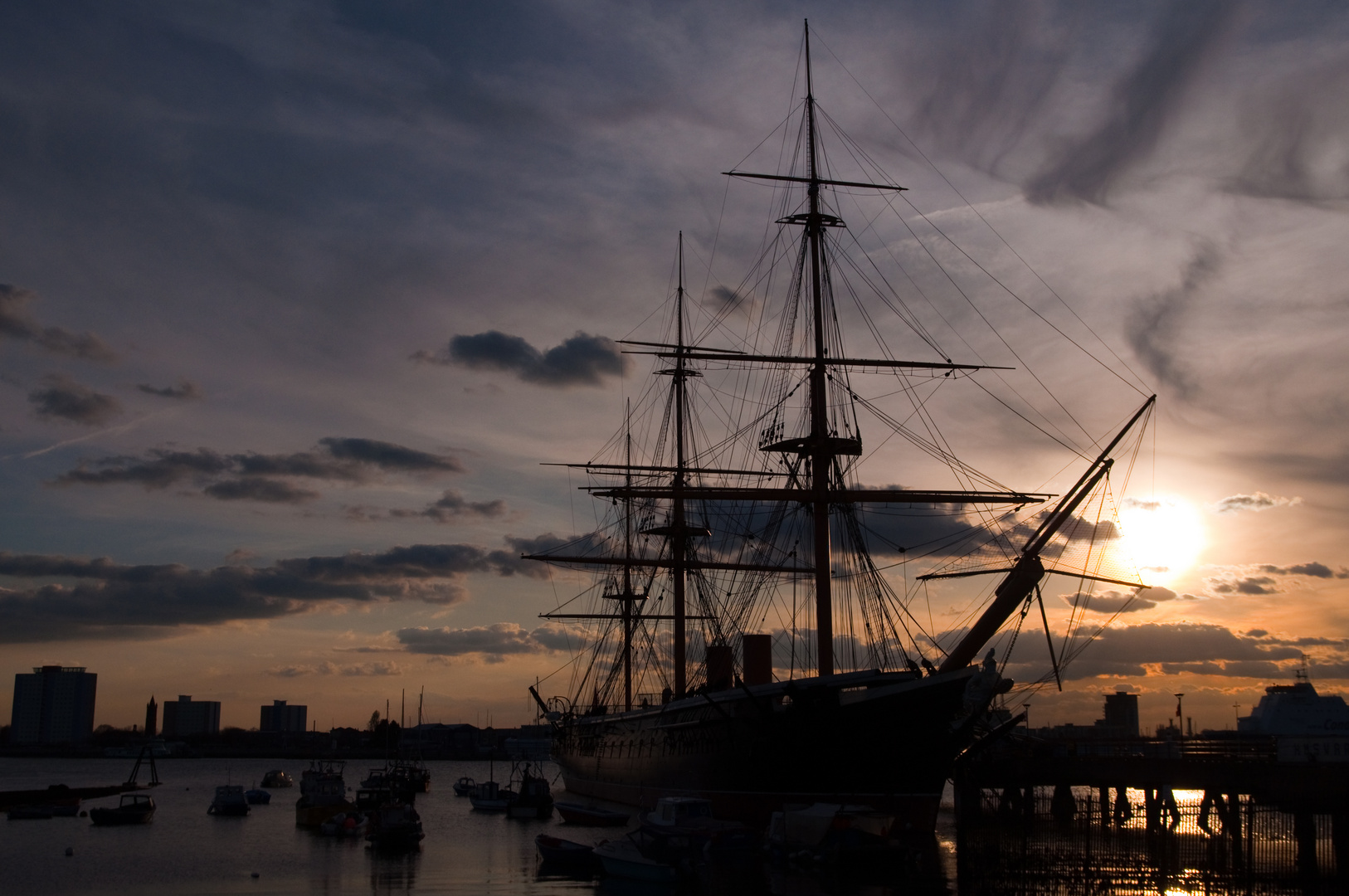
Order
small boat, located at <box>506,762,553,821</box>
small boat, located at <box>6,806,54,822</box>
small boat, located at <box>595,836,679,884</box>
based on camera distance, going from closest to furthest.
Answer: small boat, located at <box>595,836,679,884</box>, small boat, located at <box>506,762,553,821</box>, small boat, located at <box>6,806,54,822</box>

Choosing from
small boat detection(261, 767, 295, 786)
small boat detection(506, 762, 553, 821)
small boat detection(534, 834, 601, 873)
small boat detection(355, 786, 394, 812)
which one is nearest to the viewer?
small boat detection(534, 834, 601, 873)

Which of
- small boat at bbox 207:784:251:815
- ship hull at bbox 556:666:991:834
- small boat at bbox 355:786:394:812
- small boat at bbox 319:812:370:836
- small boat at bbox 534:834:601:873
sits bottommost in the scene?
small boat at bbox 207:784:251:815

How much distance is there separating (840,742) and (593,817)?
1973cm

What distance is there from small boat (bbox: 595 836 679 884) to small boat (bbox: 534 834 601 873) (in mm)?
2523

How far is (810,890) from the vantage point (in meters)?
31.0

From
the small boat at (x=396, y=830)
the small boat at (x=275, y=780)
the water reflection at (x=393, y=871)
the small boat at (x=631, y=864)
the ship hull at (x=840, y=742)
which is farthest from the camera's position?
the small boat at (x=275, y=780)

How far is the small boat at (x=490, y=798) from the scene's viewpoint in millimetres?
79500

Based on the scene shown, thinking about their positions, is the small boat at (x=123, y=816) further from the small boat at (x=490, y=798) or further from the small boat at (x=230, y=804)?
the small boat at (x=490, y=798)

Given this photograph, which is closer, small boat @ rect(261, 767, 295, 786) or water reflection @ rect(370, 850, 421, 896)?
water reflection @ rect(370, 850, 421, 896)

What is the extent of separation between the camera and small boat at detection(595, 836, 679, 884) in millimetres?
33797

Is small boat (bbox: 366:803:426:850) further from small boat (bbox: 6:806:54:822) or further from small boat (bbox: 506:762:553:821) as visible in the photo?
small boat (bbox: 6:806:54:822)

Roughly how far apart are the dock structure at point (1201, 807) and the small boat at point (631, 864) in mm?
9624

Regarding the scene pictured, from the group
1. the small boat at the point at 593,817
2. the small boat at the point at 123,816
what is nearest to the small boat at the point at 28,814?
the small boat at the point at 123,816

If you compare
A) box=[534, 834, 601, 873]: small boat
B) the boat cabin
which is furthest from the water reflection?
the boat cabin
